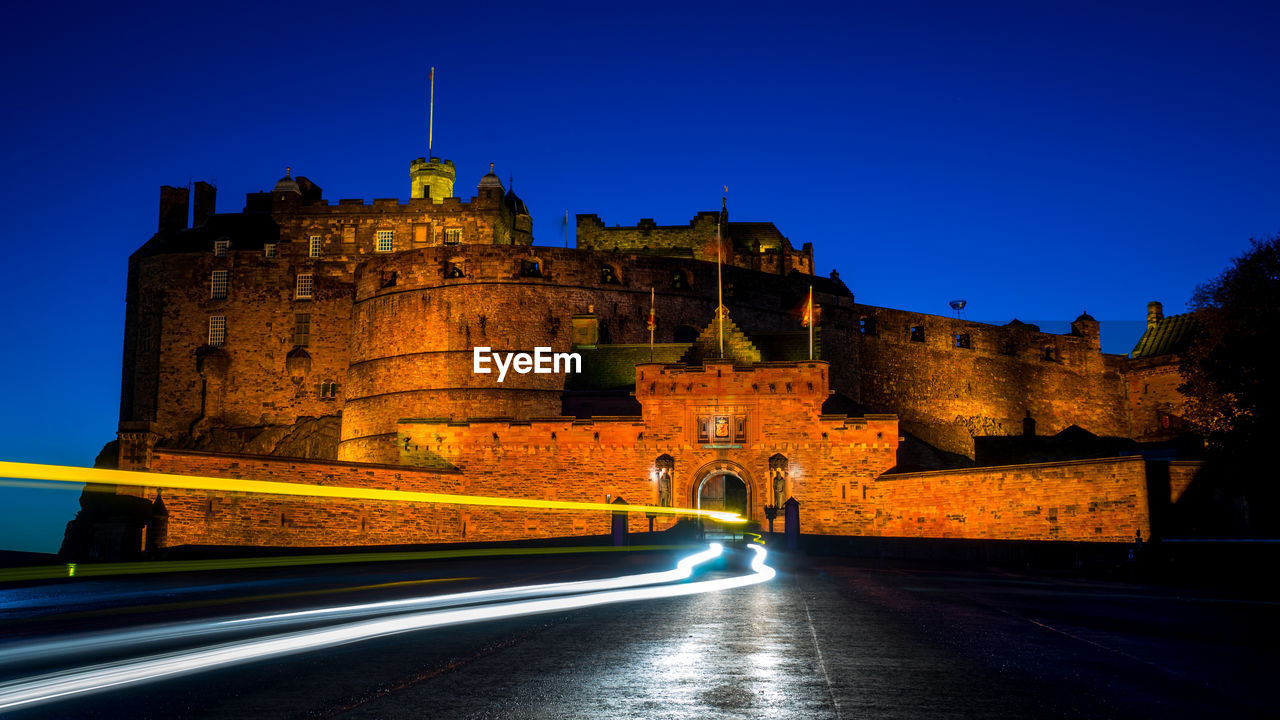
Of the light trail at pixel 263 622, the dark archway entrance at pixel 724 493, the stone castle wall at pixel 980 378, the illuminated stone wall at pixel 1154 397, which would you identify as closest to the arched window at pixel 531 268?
the dark archway entrance at pixel 724 493

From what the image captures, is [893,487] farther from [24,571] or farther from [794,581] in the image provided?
[24,571]

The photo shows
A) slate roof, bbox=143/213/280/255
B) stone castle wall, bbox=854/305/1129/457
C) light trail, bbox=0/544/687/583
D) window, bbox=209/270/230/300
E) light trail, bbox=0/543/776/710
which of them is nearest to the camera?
light trail, bbox=0/543/776/710

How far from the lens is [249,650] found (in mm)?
6945

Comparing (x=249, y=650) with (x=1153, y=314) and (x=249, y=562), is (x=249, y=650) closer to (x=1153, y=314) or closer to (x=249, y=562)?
(x=249, y=562)

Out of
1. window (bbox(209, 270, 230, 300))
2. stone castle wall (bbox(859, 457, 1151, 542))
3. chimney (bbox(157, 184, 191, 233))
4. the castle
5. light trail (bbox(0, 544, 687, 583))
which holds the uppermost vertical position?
chimney (bbox(157, 184, 191, 233))

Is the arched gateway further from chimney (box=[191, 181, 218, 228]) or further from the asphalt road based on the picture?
chimney (box=[191, 181, 218, 228])

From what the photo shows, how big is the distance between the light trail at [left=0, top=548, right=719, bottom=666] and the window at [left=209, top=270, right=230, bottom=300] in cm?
4258

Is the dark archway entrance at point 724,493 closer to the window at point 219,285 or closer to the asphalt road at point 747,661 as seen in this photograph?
the asphalt road at point 747,661

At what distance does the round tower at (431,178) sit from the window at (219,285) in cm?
1127

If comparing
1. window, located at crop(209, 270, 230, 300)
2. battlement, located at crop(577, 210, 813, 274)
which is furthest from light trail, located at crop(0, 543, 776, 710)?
battlement, located at crop(577, 210, 813, 274)

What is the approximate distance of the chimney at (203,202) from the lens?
5569 centimetres

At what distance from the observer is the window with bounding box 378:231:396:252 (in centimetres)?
5309

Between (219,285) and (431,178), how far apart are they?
503 inches

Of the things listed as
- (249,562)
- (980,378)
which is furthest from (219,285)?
(980,378)
